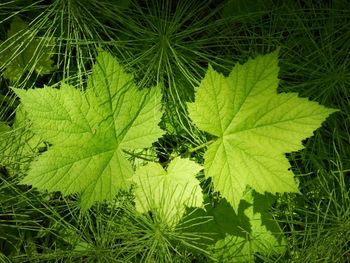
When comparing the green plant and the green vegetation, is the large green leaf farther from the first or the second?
the green plant

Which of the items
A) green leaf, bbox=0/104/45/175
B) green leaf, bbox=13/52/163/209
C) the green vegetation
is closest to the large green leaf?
the green vegetation

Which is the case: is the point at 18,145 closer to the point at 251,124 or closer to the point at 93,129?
the point at 93,129

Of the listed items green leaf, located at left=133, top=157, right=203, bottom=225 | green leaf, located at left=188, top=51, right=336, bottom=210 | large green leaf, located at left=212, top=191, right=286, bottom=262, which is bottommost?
large green leaf, located at left=212, top=191, right=286, bottom=262

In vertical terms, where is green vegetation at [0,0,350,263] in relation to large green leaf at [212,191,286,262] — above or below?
above

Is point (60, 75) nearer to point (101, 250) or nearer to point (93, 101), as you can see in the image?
point (93, 101)

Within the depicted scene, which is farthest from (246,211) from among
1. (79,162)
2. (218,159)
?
(79,162)

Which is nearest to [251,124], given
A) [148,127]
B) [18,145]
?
[148,127]

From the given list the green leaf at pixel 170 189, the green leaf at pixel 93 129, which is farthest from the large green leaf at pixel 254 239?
the green leaf at pixel 93 129
